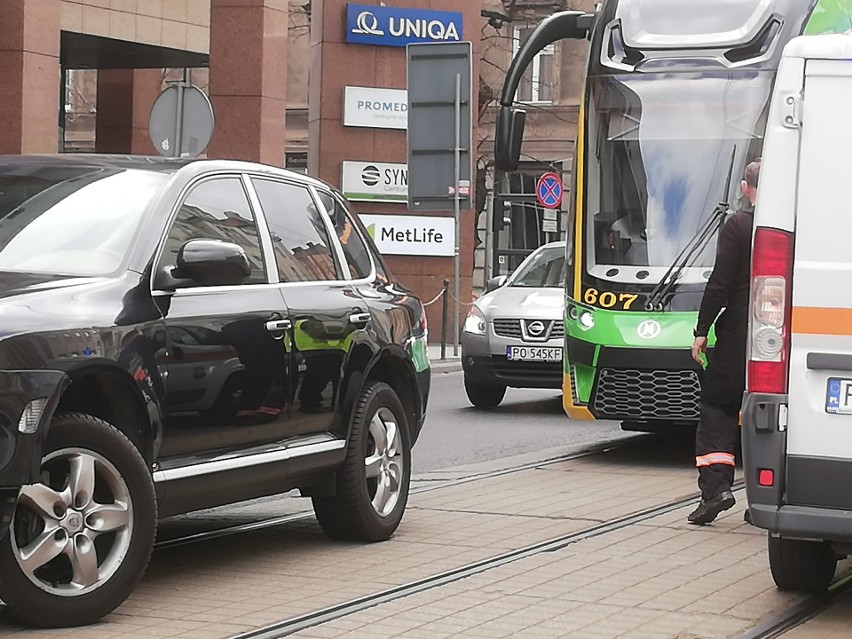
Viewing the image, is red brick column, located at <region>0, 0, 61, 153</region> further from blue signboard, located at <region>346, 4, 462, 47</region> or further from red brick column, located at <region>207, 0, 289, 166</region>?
blue signboard, located at <region>346, 4, 462, 47</region>

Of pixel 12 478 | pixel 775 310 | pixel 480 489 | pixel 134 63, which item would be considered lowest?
pixel 480 489

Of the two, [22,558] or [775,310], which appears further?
[775,310]

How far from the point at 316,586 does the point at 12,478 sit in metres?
1.81

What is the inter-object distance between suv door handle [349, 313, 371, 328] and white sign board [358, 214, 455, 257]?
876 inches

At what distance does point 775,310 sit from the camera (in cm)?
653

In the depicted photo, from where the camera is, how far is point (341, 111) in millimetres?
30953

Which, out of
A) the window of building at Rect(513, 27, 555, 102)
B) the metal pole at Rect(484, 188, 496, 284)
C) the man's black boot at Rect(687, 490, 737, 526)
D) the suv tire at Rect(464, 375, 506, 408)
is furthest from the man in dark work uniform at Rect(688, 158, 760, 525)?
the window of building at Rect(513, 27, 555, 102)

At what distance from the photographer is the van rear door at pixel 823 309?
6434 millimetres

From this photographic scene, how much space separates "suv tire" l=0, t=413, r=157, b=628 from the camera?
6.07 metres

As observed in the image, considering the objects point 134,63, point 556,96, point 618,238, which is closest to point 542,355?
point 618,238

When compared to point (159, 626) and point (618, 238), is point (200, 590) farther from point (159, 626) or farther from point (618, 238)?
point (618, 238)

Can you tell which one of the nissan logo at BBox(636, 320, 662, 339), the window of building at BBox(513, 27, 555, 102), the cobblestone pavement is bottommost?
the cobblestone pavement

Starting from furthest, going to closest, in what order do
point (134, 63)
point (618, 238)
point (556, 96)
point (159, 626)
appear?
point (556, 96) → point (134, 63) → point (618, 238) → point (159, 626)

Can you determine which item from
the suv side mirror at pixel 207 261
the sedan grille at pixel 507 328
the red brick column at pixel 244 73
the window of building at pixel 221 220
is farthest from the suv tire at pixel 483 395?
the suv side mirror at pixel 207 261
